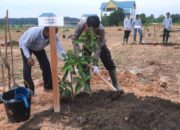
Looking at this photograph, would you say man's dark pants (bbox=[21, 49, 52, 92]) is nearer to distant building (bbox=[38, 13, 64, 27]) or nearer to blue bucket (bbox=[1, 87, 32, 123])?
blue bucket (bbox=[1, 87, 32, 123])

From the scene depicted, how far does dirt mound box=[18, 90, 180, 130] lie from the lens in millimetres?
5504

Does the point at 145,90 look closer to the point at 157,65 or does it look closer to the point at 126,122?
the point at 126,122

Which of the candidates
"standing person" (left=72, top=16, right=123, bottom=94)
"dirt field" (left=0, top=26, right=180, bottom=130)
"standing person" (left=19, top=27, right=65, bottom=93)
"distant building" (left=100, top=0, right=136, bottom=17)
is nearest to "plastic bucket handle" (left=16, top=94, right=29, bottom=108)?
"dirt field" (left=0, top=26, right=180, bottom=130)

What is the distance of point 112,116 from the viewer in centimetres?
573

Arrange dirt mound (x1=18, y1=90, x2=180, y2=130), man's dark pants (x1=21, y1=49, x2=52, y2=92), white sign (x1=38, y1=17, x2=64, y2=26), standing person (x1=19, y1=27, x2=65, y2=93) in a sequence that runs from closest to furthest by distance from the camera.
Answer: dirt mound (x1=18, y1=90, x2=180, y2=130) < white sign (x1=38, y1=17, x2=64, y2=26) < standing person (x1=19, y1=27, x2=65, y2=93) < man's dark pants (x1=21, y1=49, x2=52, y2=92)

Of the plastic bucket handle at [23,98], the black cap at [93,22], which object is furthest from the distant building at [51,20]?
the plastic bucket handle at [23,98]

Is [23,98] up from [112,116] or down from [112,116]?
up

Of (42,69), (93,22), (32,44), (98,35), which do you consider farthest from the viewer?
(42,69)

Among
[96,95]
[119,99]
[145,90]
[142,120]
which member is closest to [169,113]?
[142,120]

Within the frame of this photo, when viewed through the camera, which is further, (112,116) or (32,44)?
(32,44)

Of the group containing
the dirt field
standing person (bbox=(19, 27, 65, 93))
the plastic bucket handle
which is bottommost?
the dirt field

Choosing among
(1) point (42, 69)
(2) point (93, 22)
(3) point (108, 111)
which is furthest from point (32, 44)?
(3) point (108, 111)

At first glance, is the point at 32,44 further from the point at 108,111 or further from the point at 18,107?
the point at 108,111

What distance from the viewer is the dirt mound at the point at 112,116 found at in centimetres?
550
